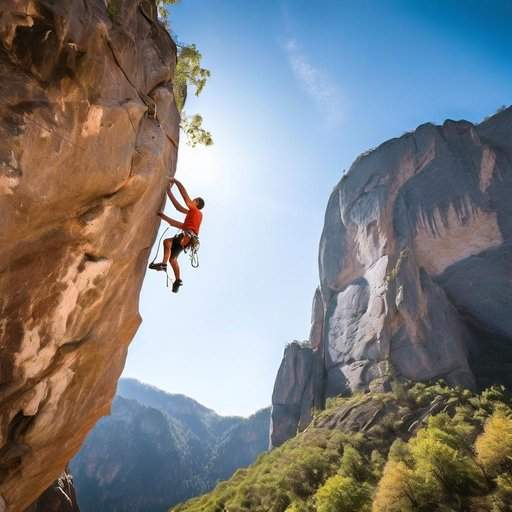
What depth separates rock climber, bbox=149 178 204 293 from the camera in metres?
8.37

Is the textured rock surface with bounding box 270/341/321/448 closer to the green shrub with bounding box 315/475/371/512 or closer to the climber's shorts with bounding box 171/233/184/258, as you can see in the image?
the green shrub with bounding box 315/475/371/512

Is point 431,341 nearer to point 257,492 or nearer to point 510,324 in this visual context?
point 510,324

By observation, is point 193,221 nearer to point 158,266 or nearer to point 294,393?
point 158,266

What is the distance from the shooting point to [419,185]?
1593 inches

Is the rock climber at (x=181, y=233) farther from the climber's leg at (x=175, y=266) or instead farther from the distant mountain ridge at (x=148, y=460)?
the distant mountain ridge at (x=148, y=460)

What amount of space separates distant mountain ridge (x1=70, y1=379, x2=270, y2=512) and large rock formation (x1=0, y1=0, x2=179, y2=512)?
97.2 meters

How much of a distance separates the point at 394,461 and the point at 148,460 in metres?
99.0

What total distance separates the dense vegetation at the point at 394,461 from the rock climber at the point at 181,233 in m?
15.3

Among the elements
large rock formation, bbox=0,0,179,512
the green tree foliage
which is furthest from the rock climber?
the green tree foliage

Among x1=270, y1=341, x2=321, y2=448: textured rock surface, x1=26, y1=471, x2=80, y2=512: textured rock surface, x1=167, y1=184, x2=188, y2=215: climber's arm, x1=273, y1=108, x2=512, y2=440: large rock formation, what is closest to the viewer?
x1=167, y1=184, x2=188, y2=215: climber's arm

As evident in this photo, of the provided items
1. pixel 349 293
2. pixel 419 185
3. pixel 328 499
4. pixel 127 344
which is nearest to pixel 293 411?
pixel 349 293

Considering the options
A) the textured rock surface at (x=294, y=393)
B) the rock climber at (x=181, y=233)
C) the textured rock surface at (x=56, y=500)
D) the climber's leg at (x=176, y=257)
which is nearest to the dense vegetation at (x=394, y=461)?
the textured rock surface at (x=294, y=393)

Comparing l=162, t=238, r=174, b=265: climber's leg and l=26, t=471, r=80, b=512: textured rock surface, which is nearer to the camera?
l=162, t=238, r=174, b=265: climber's leg

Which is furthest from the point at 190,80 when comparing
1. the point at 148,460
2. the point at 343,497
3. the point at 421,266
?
the point at 148,460
